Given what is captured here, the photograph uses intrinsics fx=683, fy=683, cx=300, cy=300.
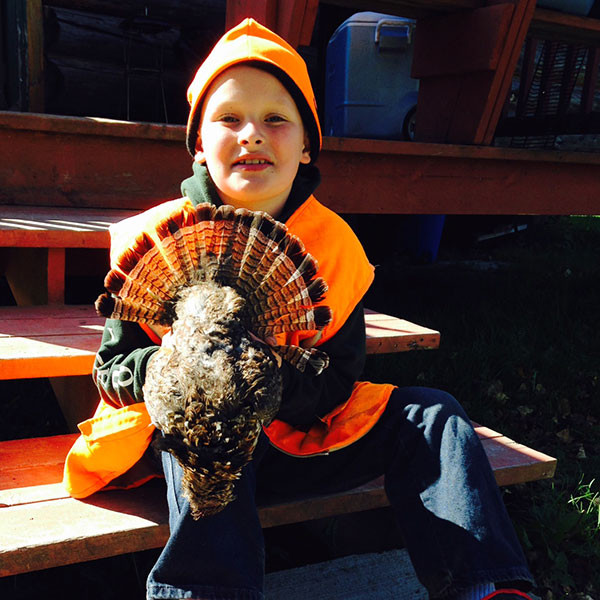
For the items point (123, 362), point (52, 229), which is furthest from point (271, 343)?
point (52, 229)

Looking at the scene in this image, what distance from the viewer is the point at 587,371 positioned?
11.5 ft

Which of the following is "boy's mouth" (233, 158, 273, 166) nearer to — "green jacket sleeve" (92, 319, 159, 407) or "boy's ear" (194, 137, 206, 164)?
"boy's ear" (194, 137, 206, 164)

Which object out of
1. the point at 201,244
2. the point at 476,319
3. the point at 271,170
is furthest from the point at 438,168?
the point at 201,244

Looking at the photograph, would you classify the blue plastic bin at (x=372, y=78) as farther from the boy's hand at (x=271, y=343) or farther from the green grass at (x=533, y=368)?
the boy's hand at (x=271, y=343)

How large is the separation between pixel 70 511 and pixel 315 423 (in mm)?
608

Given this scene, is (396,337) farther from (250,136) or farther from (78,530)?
(78,530)

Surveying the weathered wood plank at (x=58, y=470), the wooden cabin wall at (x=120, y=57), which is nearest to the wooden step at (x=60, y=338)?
the weathered wood plank at (x=58, y=470)

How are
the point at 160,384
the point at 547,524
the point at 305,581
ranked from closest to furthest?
the point at 160,384
the point at 305,581
the point at 547,524

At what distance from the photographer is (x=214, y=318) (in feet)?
4.20

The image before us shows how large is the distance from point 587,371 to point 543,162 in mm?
Answer: 1132

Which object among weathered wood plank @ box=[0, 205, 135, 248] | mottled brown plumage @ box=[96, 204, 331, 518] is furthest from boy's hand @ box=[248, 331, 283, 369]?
weathered wood plank @ box=[0, 205, 135, 248]

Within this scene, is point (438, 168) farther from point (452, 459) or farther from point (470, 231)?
point (470, 231)

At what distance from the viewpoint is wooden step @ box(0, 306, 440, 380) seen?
1.81 m

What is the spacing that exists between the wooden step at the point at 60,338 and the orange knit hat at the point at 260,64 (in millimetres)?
689
